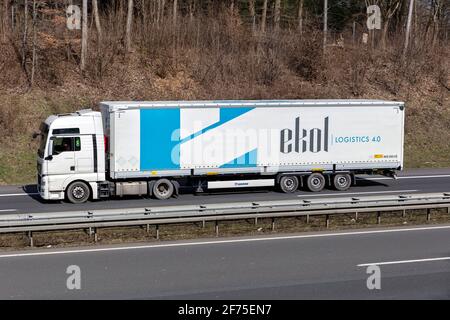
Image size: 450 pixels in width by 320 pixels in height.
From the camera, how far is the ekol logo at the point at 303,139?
21719mm

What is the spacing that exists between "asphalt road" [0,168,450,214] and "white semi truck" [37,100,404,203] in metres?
0.37

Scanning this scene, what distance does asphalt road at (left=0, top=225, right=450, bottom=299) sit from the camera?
9.70 metres

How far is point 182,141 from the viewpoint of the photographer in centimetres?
2067

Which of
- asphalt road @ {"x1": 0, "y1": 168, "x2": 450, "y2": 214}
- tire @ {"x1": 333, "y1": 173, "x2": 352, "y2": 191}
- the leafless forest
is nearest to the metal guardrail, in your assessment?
asphalt road @ {"x1": 0, "y1": 168, "x2": 450, "y2": 214}

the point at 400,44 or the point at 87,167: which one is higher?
the point at 400,44

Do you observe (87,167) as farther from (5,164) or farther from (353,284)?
(353,284)

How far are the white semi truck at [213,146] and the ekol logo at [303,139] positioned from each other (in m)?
0.03

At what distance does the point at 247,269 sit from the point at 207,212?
12.2 ft

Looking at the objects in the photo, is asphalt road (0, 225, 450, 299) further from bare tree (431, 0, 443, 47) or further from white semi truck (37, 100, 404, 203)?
bare tree (431, 0, 443, 47)

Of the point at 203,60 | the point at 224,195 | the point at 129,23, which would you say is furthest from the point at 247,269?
the point at 129,23

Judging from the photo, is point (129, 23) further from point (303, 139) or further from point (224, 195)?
point (224, 195)

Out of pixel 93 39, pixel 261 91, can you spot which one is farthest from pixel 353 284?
pixel 93 39

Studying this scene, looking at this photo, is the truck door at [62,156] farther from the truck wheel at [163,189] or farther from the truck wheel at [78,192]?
the truck wheel at [163,189]
